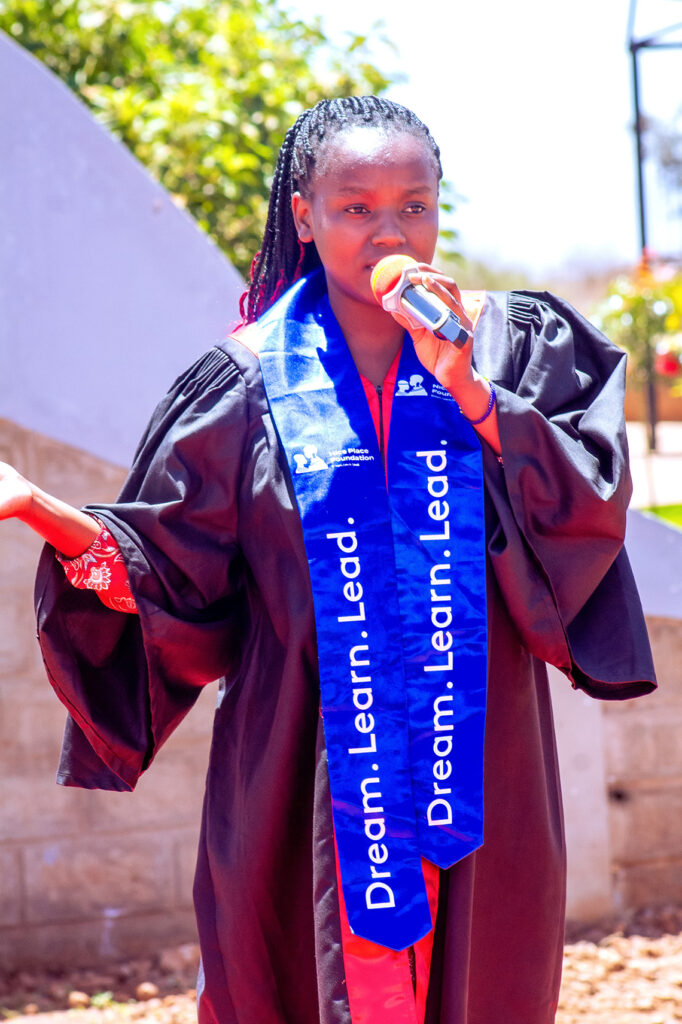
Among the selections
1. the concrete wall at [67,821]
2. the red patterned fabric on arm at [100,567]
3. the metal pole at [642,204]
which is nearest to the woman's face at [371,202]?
the red patterned fabric on arm at [100,567]

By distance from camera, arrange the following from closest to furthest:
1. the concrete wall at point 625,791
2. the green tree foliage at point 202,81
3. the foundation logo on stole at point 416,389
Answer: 1. the foundation logo on stole at point 416,389
2. the concrete wall at point 625,791
3. the green tree foliage at point 202,81

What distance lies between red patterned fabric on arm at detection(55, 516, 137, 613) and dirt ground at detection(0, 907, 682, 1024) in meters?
1.81

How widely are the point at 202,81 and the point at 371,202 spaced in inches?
117

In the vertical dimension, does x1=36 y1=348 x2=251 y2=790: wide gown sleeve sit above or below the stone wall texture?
above

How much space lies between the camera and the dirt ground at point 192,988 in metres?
3.41

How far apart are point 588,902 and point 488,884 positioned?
1.90 m

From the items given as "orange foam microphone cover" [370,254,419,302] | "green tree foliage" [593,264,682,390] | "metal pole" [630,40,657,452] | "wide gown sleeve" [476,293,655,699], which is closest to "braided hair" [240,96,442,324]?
"orange foam microphone cover" [370,254,419,302]

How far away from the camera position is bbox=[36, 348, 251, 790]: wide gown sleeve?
6.98ft

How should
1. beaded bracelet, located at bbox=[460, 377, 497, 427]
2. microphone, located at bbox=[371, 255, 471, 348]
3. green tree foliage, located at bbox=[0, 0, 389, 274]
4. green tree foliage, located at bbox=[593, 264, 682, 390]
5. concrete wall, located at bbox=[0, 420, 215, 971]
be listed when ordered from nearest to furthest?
microphone, located at bbox=[371, 255, 471, 348], beaded bracelet, located at bbox=[460, 377, 497, 427], concrete wall, located at bbox=[0, 420, 215, 971], green tree foliage, located at bbox=[0, 0, 389, 274], green tree foliage, located at bbox=[593, 264, 682, 390]

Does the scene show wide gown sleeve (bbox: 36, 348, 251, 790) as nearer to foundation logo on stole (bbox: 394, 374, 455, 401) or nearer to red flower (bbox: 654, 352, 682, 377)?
foundation logo on stole (bbox: 394, 374, 455, 401)

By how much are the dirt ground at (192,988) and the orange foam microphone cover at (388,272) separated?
2286 millimetres

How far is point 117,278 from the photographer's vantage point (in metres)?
3.49

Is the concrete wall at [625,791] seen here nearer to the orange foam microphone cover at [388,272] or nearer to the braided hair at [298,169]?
the braided hair at [298,169]

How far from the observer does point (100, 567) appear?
6.81ft
